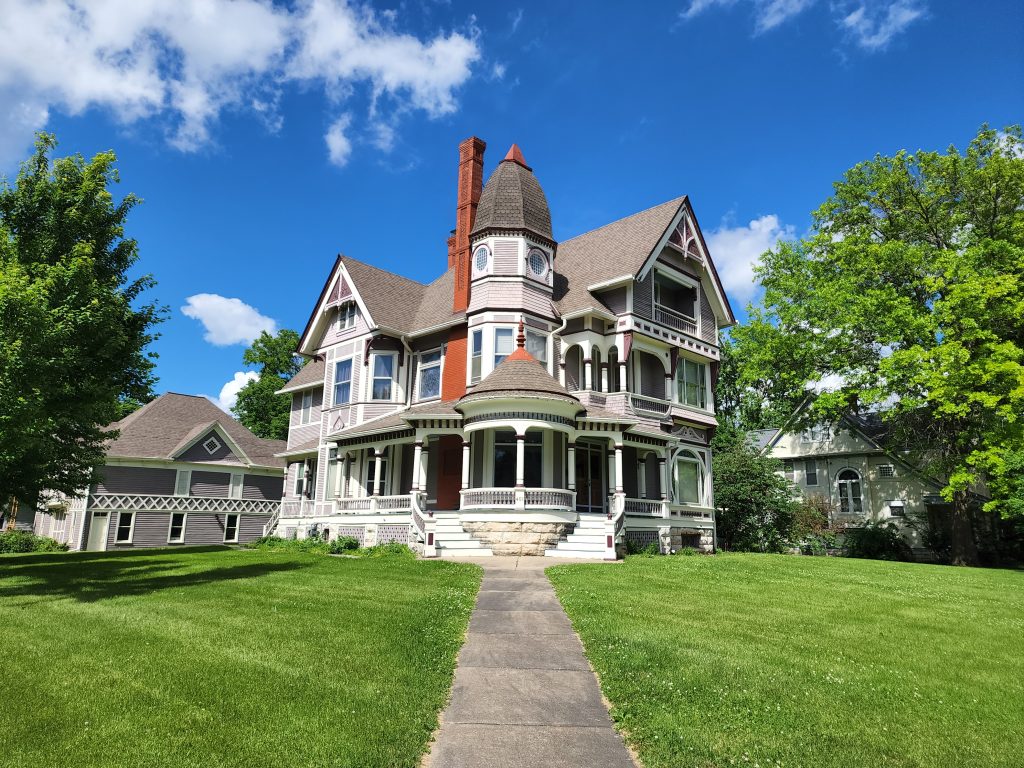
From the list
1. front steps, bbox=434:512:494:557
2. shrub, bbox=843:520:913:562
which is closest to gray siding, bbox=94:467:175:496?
front steps, bbox=434:512:494:557

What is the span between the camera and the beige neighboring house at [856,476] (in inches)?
1435

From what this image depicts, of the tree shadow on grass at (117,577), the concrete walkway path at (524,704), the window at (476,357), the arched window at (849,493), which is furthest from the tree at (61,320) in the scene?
the arched window at (849,493)

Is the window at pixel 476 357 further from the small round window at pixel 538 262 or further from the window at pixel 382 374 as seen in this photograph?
the window at pixel 382 374

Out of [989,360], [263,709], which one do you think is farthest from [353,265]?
[263,709]

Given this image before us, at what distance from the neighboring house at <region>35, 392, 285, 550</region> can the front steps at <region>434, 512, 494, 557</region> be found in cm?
2117

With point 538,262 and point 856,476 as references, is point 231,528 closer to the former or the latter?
point 538,262

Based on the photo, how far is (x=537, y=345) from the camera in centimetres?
2512

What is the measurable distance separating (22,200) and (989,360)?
2644 centimetres

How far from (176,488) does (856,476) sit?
37984 millimetres

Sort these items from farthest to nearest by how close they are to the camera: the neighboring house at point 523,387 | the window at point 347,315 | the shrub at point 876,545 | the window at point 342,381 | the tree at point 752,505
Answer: the shrub at point 876,545 < the tree at point 752,505 < the window at point 347,315 < the window at point 342,381 < the neighboring house at point 523,387

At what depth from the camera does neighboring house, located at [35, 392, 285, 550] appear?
34.2 m

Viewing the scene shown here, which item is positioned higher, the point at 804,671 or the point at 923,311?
the point at 923,311

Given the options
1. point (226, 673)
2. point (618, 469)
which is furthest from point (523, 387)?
point (226, 673)

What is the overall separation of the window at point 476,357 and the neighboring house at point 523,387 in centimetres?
6
